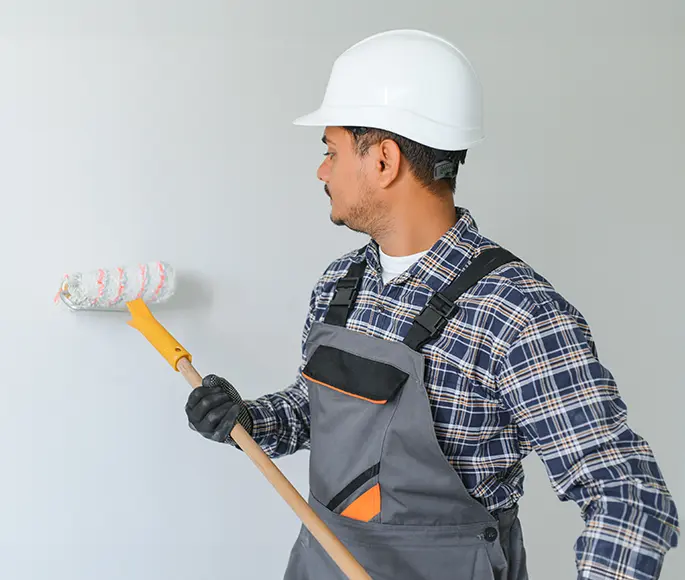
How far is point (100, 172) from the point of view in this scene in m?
1.69

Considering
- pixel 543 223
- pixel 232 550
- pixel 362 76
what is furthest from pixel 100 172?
pixel 543 223

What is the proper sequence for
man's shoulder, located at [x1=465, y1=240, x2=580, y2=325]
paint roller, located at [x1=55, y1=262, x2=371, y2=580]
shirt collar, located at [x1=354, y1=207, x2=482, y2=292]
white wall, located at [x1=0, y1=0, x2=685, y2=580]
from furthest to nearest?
white wall, located at [x1=0, y1=0, x2=685, y2=580]
paint roller, located at [x1=55, y1=262, x2=371, y2=580]
shirt collar, located at [x1=354, y1=207, x2=482, y2=292]
man's shoulder, located at [x1=465, y1=240, x2=580, y2=325]

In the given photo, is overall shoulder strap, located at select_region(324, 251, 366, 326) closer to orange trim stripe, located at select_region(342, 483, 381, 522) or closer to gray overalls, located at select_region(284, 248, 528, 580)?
gray overalls, located at select_region(284, 248, 528, 580)

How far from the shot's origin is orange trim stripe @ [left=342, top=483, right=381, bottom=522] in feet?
3.85

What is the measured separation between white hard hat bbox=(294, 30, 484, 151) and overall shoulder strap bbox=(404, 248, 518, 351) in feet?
0.61

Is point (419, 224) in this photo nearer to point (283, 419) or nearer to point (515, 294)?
point (515, 294)

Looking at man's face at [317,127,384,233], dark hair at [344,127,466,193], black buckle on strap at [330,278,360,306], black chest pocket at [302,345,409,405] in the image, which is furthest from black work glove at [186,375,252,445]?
dark hair at [344,127,466,193]

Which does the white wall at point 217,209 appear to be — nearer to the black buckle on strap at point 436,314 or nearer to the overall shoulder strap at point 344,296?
the overall shoulder strap at point 344,296

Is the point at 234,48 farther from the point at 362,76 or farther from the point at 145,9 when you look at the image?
the point at 362,76

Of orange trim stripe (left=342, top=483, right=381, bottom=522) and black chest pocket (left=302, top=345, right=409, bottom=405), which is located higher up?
black chest pocket (left=302, top=345, right=409, bottom=405)

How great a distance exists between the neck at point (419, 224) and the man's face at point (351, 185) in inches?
1.3

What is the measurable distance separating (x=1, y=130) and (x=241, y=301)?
2.05 feet

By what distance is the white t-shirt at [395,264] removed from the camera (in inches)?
50.7

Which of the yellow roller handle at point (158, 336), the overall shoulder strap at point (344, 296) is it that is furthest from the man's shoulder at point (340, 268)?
the yellow roller handle at point (158, 336)
